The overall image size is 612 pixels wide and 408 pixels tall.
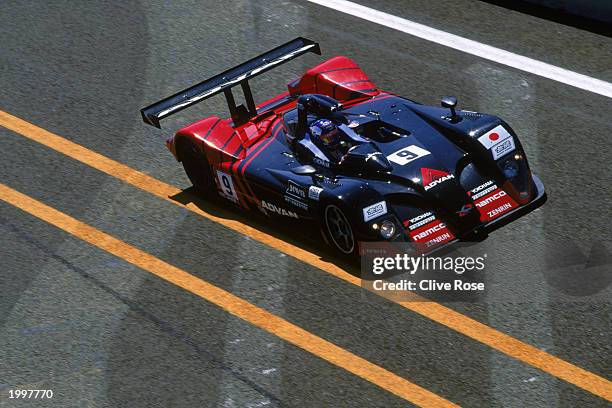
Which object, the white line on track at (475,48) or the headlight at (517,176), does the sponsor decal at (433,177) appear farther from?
the white line on track at (475,48)

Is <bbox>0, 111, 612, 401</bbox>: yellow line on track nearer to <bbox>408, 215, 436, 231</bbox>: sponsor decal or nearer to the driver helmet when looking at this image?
<bbox>408, 215, 436, 231</bbox>: sponsor decal

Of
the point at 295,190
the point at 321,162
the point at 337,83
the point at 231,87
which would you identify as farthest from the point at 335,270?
the point at 337,83

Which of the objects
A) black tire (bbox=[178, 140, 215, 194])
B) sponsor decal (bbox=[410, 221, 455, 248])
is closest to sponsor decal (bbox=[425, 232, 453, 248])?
sponsor decal (bbox=[410, 221, 455, 248])

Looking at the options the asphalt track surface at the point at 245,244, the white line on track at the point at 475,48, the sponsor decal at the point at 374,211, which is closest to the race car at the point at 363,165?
the sponsor decal at the point at 374,211

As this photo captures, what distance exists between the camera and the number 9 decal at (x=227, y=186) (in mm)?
10664

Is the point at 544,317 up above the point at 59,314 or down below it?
above

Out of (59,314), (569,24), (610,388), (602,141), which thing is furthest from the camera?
(569,24)

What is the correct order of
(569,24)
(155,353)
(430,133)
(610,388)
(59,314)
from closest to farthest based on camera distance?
(610,388) → (155,353) → (59,314) → (430,133) → (569,24)

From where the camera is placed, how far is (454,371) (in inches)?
335

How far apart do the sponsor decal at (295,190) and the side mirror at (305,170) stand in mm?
102

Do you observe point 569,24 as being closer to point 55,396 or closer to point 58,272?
point 58,272

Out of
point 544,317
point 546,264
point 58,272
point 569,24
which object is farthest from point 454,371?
point 569,24

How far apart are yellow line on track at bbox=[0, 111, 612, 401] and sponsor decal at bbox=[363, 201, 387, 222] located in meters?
0.60

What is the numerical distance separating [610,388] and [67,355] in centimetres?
419
